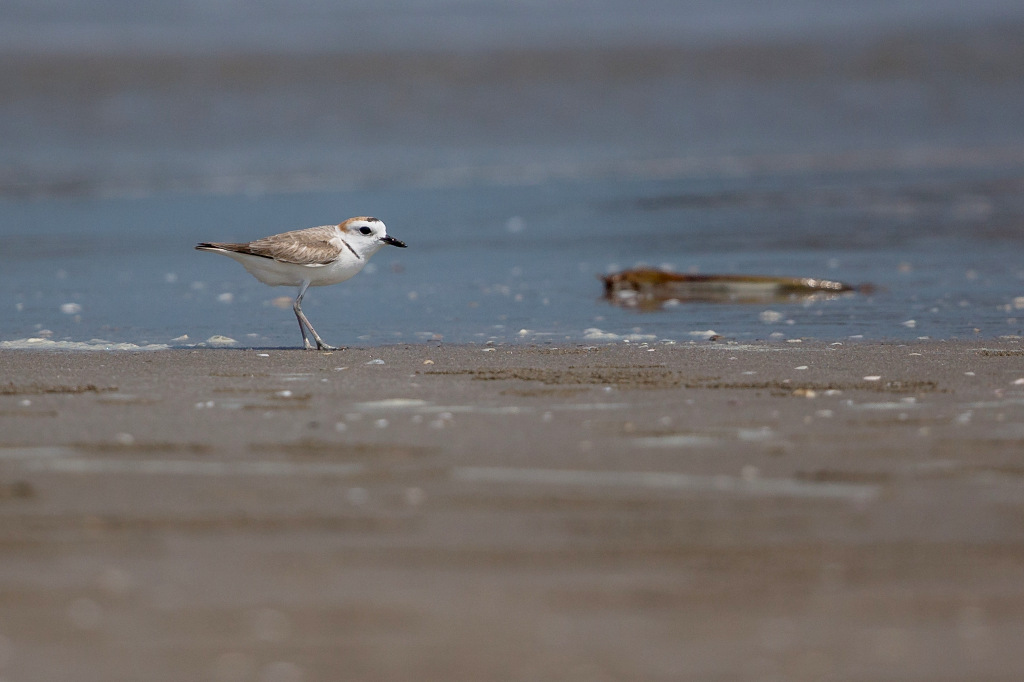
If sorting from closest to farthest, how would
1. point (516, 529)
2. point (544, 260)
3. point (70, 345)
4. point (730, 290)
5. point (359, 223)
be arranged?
point (516, 529), point (70, 345), point (359, 223), point (730, 290), point (544, 260)

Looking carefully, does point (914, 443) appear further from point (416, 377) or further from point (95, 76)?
point (95, 76)

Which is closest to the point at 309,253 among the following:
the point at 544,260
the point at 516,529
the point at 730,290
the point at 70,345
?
the point at 70,345

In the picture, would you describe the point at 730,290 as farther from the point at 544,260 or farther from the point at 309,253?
the point at 309,253

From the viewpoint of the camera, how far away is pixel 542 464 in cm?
458

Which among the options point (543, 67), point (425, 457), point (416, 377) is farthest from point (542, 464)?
point (543, 67)

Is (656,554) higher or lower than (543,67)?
lower

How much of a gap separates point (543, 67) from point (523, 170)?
34.7 feet

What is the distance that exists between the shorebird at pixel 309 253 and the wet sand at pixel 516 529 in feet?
6.07

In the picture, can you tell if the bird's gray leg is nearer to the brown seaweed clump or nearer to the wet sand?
the wet sand

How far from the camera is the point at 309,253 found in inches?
307

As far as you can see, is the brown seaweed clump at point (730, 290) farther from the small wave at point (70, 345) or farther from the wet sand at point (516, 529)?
the small wave at point (70, 345)

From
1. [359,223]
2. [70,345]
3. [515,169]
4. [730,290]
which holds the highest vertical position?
[515,169]

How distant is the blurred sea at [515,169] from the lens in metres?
8.91

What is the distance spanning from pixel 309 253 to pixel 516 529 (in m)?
4.17
